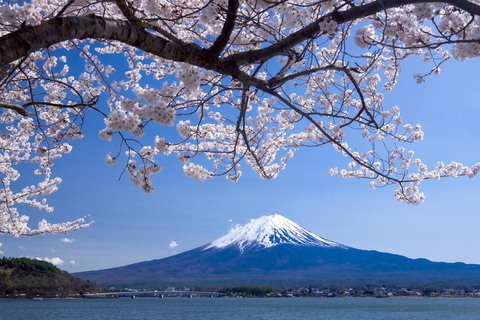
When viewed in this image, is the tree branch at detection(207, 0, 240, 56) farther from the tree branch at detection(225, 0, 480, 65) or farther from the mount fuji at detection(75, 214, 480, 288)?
the mount fuji at detection(75, 214, 480, 288)

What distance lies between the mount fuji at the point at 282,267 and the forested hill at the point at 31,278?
102ft

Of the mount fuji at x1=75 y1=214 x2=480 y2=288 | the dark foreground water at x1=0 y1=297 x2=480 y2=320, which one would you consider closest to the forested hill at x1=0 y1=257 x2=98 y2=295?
the dark foreground water at x1=0 y1=297 x2=480 y2=320

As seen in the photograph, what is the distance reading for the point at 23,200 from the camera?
725 centimetres

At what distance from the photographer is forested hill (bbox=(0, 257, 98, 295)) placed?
53938 millimetres

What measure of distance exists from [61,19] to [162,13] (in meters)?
1.35

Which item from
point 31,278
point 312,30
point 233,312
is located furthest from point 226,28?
point 31,278

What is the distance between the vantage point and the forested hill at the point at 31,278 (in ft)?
177

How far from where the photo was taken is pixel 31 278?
5616 centimetres

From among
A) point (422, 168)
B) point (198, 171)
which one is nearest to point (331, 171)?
point (422, 168)

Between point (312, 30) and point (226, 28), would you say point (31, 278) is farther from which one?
point (312, 30)

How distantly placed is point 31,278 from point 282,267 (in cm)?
6499

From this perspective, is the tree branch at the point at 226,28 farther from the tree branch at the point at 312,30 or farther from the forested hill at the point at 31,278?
the forested hill at the point at 31,278

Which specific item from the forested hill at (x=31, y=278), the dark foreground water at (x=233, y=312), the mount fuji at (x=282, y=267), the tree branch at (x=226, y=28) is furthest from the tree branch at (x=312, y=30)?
the mount fuji at (x=282, y=267)

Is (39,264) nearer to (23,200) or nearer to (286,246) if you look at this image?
(23,200)
